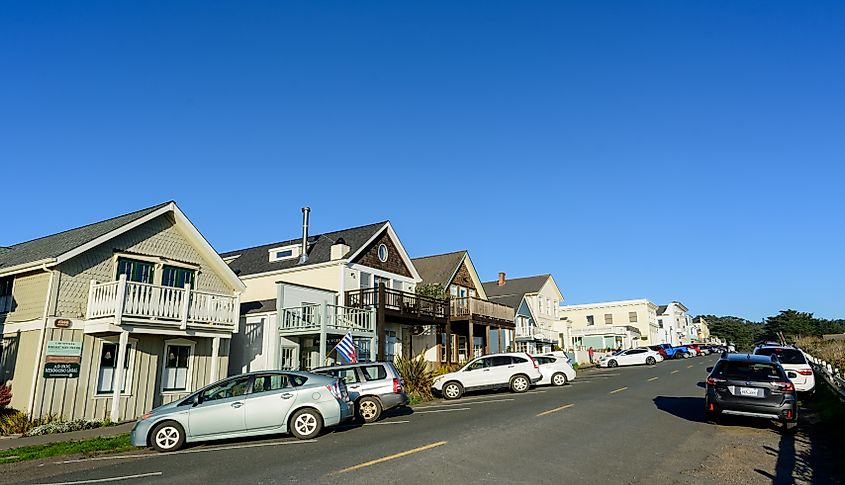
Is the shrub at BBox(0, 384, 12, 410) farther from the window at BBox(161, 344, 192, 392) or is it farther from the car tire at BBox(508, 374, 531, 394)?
the car tire at BBox(508, 374, 531, 394)

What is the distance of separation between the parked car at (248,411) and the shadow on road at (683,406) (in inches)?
339

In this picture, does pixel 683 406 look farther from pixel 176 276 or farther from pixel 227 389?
pixel 176 276

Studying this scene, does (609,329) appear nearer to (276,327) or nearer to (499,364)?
(499,364)

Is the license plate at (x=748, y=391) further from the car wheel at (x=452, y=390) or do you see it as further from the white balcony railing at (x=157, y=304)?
the white balcony railing at (x=157, y=304)

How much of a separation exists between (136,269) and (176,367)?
3.64 metres

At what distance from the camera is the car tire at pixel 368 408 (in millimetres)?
16062

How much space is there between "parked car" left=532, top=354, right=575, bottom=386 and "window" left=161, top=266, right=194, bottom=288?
1465cm

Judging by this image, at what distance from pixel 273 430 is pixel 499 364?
13.5 m

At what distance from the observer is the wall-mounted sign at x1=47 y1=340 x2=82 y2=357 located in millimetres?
17836

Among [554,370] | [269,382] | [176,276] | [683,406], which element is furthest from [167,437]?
[554,370]

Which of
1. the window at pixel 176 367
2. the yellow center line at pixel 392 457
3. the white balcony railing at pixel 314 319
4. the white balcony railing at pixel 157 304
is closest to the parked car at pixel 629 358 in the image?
the white balcony railing at pixel 314 319

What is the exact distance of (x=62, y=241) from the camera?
68.4 feet

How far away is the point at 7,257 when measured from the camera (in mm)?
21828

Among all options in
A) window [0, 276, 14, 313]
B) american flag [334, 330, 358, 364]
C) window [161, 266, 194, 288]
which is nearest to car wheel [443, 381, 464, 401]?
american flag [334, 330, 358, 364]
